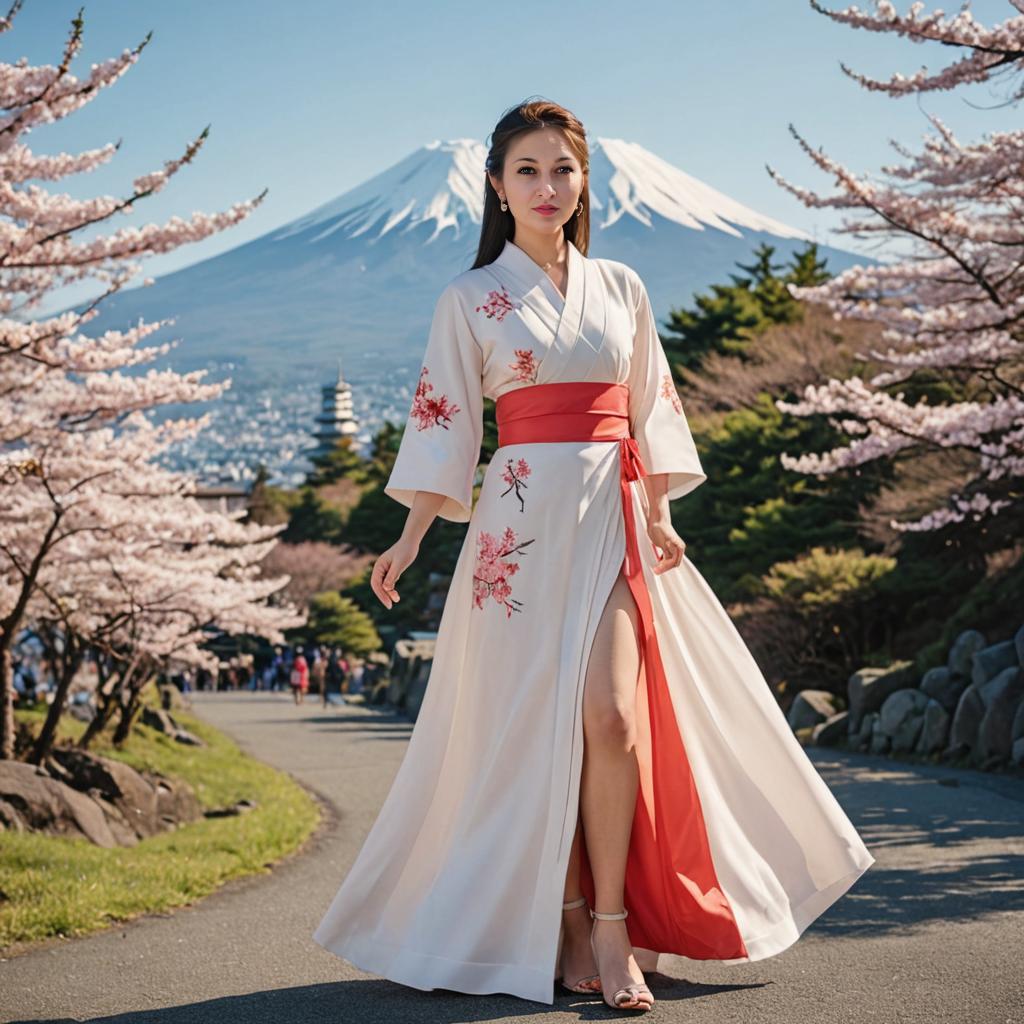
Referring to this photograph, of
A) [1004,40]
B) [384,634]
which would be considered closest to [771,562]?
[1004,40]

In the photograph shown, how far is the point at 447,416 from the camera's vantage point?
3293mm

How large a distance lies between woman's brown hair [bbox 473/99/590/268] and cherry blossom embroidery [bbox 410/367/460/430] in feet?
1.16

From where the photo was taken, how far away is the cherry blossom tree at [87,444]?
7352 millimetres

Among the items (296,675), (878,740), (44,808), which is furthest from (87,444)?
(296,675)

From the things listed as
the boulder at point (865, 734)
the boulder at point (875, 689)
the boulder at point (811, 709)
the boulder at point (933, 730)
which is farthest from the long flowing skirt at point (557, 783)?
the boulder at point (811, 709)

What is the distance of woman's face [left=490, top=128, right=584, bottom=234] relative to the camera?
3293 millimetres

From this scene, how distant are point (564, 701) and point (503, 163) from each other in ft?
4.46

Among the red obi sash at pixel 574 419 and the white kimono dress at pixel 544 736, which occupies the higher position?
the red obi sash at pixel 574 419

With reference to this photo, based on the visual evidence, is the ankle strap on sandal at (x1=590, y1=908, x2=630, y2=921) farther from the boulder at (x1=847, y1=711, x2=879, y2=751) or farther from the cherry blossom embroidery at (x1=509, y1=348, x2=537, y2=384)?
the boulder at (x1=847, y1=711, x2=879, y2=751)

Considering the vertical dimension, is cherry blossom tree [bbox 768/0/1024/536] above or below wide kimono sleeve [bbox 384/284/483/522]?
above

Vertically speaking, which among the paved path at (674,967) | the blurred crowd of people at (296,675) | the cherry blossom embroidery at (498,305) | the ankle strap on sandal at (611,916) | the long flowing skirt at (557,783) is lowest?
the blurred crowd of people at (296,675)

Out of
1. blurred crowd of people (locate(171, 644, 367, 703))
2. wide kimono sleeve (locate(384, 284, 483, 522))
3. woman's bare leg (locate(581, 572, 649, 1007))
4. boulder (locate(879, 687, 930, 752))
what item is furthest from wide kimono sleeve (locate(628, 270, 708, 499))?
blurred crowd of people (locate(171, 644, 367, 703))

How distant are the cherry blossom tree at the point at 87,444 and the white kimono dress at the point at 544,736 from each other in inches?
122

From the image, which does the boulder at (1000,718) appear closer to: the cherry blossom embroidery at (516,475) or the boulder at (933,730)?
the boulder at (933,730)
